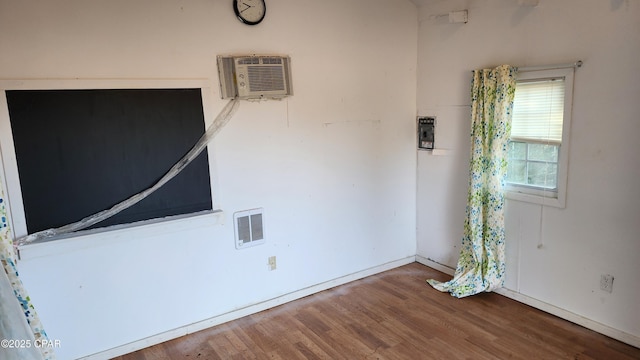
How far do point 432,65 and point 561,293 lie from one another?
222cm

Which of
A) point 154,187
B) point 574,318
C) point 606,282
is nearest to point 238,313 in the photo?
point 154,187

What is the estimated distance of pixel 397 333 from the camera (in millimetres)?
3104

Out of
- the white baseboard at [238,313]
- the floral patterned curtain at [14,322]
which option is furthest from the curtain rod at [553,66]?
the floral patterned curtain at [14,322]

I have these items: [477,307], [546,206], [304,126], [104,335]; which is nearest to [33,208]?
[104,335]

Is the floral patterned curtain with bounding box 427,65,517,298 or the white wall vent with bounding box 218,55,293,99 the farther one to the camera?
the floral patterned curtain with bounding box 427,65,517,298

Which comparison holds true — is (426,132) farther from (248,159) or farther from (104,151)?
(104,151)

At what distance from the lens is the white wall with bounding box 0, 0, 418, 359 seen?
2641 mm

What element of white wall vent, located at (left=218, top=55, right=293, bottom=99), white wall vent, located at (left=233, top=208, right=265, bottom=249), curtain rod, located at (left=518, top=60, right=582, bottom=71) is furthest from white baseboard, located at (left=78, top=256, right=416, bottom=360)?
curtain rod, located at (left=518, top=60, right=582, bottom=71)

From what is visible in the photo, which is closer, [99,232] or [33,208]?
[33,208]

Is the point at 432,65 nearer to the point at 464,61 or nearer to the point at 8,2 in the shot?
the point at 464,61

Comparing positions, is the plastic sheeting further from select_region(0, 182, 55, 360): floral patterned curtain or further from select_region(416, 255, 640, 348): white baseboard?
select_region(416, 255, 640, 348): white baseboard

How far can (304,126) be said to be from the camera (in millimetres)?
3527

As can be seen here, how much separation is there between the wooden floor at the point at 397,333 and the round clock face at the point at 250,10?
2.31 m

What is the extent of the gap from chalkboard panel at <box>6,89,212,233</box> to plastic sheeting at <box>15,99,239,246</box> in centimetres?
3
